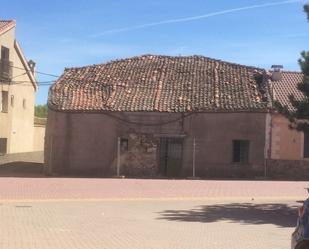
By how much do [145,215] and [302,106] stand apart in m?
5.58

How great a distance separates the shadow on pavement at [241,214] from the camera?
1543cm

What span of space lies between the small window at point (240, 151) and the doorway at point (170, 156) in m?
2.99

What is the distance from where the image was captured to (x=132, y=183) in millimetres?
28281

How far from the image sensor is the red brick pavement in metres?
22.1

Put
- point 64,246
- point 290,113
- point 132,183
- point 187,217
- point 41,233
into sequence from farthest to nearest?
1. point 132,183
2. point 290,113
3. point 187,217
4. point 41,233
5. point 64,246

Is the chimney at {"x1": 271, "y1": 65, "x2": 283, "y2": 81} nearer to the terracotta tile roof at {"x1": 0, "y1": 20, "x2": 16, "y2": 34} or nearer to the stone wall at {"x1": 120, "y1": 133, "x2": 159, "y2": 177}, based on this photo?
the stone wall at {"x1": 120, "y1": 133, "x2": 159, "y2": 177}

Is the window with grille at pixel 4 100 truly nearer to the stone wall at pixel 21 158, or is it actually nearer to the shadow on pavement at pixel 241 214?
the stone wall at pixel 21 158

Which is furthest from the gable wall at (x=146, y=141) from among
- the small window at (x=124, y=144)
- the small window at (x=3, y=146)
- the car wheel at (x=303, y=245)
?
the car wheel at (x=303, y=245)

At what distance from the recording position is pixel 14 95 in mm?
45906

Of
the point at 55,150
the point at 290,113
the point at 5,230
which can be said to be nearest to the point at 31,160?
the point at 55,150

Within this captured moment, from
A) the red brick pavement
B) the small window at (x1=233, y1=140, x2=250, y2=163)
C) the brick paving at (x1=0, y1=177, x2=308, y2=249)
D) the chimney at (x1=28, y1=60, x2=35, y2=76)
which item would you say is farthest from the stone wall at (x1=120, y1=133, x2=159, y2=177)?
the chimney at (x1=28, y1=60, x2=35, y2=76)

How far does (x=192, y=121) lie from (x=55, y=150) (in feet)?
26.1

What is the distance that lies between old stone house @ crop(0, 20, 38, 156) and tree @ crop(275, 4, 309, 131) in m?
28.7

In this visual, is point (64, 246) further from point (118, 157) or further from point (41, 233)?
point (118, 157)
